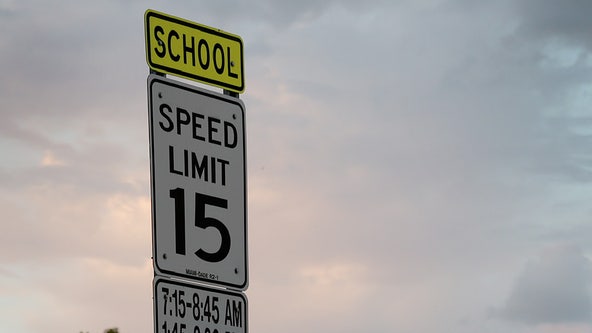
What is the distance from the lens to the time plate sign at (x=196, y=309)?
815cm

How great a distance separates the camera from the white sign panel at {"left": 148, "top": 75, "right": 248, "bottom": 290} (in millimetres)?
8234

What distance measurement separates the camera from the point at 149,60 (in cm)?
851

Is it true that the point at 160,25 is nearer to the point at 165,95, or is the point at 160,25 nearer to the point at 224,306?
the point at 165,95

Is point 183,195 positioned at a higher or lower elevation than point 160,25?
lower

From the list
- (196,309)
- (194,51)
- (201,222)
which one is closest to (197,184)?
(201,222)

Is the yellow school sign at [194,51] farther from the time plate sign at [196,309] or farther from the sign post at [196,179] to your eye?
the time plate sign at [196,309]

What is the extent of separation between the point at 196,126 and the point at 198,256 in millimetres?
942

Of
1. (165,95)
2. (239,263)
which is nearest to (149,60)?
(165,95)

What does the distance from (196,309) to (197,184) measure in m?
0.88

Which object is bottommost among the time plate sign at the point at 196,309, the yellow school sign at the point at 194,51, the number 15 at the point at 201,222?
the time plate sign at the point at 196,309

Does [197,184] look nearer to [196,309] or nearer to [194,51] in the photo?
[196,309]

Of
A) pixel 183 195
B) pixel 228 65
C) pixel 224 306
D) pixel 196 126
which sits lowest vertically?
pixel 224 306

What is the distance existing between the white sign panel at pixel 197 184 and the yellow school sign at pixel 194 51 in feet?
0.46

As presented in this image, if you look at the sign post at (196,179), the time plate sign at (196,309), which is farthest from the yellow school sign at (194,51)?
the time plate sign at (196,309)
